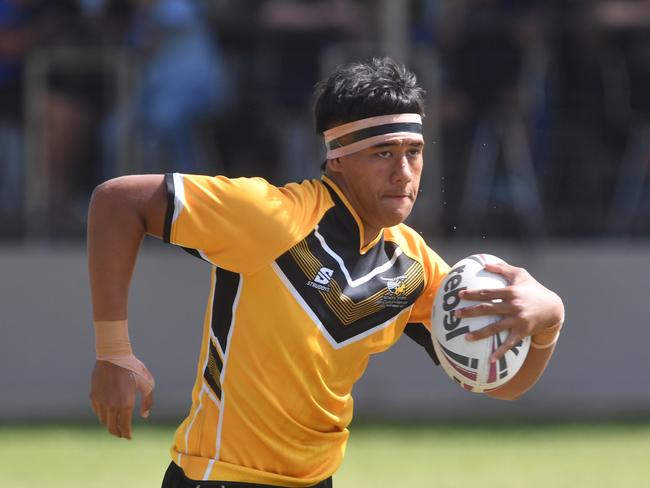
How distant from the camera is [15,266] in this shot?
11.4m

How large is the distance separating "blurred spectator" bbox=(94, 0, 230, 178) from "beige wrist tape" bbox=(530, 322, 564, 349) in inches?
250

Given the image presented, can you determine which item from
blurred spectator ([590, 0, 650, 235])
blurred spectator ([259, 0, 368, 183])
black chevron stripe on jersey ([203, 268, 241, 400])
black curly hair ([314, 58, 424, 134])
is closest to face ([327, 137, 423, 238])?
black curly hair ([314, 58, 424, 134])

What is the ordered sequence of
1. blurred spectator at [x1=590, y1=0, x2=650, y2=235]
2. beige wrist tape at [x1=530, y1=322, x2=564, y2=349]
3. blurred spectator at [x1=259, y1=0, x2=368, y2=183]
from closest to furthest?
beige wrist tape at [x1=530, y1=322, x2=564, y2=349] < blurred spectator at [x1=259, y1=0, x2=368, y2=183] < blurred spectator at [x1=590, y1=0, x2=650, y2=235]

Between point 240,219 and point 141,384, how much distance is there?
627mm

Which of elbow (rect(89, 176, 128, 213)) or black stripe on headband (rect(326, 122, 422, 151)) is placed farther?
black stripe on headband (rect(326, 122, 422, 151))

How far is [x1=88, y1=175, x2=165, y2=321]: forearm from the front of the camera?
429cm

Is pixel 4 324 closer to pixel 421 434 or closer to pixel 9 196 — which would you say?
pixel 9 196

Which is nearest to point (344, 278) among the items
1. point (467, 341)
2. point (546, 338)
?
point (467, 341)

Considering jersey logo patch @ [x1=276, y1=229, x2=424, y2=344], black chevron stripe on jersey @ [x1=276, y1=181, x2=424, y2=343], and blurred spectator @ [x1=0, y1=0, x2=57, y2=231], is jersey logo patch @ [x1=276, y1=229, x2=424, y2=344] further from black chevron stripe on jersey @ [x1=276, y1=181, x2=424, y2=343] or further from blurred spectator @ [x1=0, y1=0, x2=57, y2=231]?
blurred spectator @ [x1=0, y1=0, x2=57, y2=231]

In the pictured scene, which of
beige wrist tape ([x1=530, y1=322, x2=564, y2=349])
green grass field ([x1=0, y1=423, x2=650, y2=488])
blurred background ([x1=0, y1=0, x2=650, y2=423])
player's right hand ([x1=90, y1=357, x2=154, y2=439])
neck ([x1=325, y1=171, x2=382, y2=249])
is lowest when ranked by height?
green grass field ([x1=0, y1=423, x2=650, y2=488])

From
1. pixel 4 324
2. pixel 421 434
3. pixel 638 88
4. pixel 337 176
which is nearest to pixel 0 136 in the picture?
pixel 4 324

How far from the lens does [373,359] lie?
1155cm

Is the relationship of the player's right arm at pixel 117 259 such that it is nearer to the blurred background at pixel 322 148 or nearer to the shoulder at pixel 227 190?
the shoulder at pixel 227 190

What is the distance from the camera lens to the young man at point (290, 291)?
14.2ft
